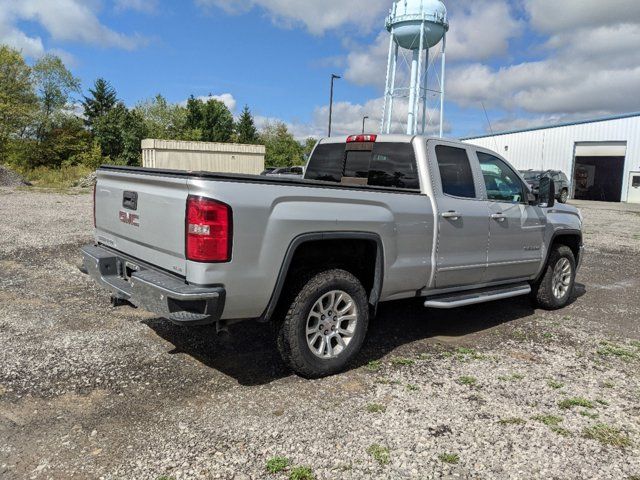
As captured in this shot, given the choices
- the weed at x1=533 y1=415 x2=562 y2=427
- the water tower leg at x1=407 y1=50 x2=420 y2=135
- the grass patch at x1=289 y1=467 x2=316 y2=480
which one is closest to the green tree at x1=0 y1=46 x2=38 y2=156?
the water tower leg at x1=407 y1=50 x2=420 y2=135

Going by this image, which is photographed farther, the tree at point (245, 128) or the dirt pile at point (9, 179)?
the tree at point (245, 128)

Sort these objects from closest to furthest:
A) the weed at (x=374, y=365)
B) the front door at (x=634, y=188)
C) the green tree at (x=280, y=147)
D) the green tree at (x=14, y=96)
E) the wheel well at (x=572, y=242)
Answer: the weed at (x=374, y=365), the wheel well at (x=572, y=242), the front door at (x=634, y=188), the green tree at (x=14, y=96), the green tree at (x=280, y=147)

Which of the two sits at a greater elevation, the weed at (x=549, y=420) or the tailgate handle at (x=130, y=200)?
the tailgate handle at (x=130, y=200)

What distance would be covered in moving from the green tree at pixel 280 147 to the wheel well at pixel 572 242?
4206 centimetres

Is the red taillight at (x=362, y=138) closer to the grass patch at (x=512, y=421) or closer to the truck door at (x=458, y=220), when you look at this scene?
the truck door at (x=458, y=220)

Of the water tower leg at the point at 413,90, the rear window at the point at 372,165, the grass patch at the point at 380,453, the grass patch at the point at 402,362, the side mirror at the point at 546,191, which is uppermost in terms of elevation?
the water tower leg at the point at 413,90

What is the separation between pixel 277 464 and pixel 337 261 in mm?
1778

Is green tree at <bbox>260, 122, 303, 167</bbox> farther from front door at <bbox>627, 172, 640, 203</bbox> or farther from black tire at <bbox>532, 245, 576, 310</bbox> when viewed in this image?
black tire at <bbox>532, 245, 576, 310</bbox>

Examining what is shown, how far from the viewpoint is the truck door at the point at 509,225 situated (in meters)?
5.34

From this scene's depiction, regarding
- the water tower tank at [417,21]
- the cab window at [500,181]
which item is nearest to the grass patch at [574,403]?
the cab window at [500,181]

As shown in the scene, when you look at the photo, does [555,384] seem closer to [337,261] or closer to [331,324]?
[331,324]

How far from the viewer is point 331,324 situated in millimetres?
4094

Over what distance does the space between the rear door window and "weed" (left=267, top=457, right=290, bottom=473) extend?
2926mm

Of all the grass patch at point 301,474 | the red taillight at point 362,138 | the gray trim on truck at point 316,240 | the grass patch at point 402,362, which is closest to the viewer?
the grass patch at point 301,474
